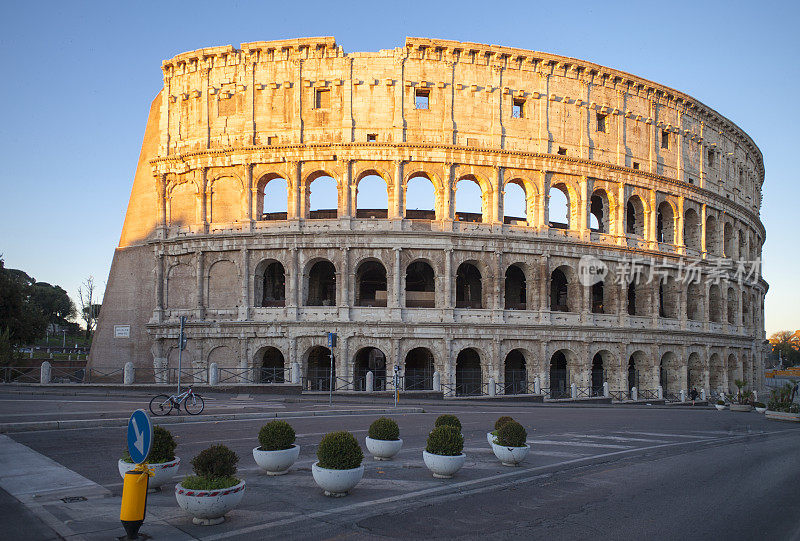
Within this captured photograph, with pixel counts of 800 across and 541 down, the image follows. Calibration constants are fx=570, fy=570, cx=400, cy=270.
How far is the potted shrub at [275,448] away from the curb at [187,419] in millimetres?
8238

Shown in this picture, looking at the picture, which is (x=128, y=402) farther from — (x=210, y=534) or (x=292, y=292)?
(x=210, y=534)

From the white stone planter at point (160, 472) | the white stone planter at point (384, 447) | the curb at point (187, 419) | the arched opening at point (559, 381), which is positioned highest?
the white stone planter at point (160, 472)

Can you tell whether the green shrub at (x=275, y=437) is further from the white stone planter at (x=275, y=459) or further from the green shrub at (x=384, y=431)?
the green shrub at (x=384, y=431)

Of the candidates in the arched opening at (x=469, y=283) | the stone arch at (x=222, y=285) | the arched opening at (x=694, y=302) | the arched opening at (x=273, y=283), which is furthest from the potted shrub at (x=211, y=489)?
the arched opening at (x=694, y=302)

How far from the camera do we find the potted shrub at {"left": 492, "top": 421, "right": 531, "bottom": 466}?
12.0 meters

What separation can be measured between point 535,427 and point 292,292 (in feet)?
60.7

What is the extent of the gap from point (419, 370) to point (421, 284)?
652 centimetres

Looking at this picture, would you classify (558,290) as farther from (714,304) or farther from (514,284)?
(714,304)

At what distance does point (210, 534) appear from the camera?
7438 millimetres

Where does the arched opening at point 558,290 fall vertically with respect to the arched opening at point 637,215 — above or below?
below

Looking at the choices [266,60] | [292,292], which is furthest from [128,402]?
[266,60]

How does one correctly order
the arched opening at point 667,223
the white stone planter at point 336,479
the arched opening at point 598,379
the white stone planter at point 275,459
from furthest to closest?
the arched opening at point 667,223, the arched opening at point 598,379, the white stone planter at point 275,459, the white stone planter at point 336,479

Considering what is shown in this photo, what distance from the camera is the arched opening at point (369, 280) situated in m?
37.4

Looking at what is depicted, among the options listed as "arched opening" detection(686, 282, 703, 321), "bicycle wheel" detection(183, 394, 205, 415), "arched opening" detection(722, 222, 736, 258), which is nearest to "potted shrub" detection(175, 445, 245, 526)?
"bicycle wheel" detection(183, 394, 205, 415)
